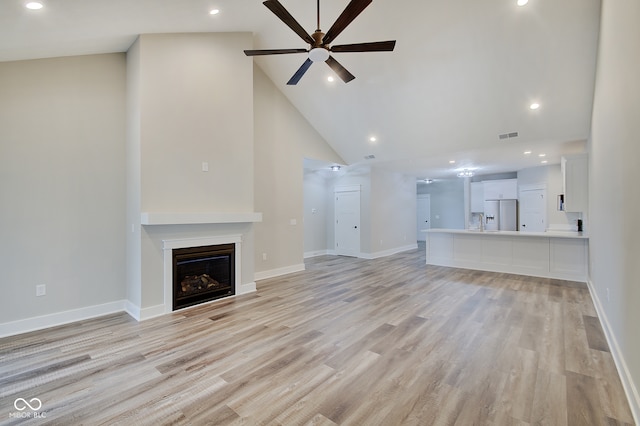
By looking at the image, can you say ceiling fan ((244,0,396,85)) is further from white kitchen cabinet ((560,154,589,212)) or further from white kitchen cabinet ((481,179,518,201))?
white kitchen cabinet ((481,179,518,201))

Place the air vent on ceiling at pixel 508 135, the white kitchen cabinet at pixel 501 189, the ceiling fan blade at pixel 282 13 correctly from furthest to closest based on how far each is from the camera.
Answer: the white kitchen cabinet at pixel 501 189
the air vent on ceiling at pixel 508 135
the ceiling fan blade at pixel 282 13

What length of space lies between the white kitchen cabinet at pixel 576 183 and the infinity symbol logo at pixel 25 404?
25.0 ft

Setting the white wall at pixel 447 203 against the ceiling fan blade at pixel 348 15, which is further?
the white wall at pixel 447 203

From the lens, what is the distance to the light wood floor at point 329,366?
1.90 meters

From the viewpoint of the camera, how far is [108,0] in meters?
2.79

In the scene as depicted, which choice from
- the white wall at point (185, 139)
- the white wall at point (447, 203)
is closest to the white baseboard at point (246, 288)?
the white wall at point (185, 139)

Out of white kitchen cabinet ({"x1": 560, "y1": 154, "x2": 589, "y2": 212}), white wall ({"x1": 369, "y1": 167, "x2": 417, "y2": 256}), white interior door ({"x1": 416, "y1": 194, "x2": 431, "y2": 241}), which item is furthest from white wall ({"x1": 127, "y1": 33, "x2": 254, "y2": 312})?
white interior door ({"x1": 416, "y1": 194, "x2": 431, "y2": 241})

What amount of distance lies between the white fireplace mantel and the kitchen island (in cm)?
466

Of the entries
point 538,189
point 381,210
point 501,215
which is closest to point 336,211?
point 381,210

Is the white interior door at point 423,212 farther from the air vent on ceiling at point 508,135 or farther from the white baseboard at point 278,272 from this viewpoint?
the white baseboard at point 278,272

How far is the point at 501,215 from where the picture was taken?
930 centimetres

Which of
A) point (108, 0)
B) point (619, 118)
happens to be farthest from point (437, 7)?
point (108, 0)

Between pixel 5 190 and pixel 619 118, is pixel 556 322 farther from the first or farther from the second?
pixel 5 190

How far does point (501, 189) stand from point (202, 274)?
9.25 meters
